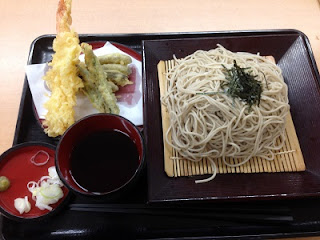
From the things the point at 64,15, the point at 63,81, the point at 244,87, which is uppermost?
the point at 64,15

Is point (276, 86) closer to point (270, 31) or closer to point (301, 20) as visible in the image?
point (270, 31)

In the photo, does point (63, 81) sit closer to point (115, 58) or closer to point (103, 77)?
point (103, 77)

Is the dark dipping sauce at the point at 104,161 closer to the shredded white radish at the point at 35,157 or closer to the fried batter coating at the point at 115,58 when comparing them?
the shredded white radish at the point at 35,157

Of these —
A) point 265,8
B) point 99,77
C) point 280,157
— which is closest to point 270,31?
point 265,8

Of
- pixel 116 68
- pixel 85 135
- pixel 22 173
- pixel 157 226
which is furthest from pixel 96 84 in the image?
pixel 157 226

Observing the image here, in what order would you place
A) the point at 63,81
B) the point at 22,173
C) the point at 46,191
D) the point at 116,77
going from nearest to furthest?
the point at 46,191 < the point at 22,173 < the point at 63,81 < the point at 116,77

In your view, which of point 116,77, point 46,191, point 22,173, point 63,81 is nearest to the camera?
point 46,191
